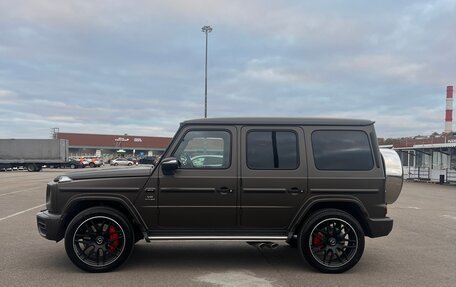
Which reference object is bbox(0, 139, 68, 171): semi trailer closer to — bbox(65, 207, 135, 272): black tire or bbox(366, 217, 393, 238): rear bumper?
bbox(65, 207, 135, 272): black tire

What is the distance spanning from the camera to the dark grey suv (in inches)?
240

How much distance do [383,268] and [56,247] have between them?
5.08 meters

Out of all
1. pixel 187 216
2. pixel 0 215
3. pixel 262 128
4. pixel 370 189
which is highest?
pixel 262 128

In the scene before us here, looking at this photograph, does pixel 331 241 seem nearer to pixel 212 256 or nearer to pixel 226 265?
pixel 226 265

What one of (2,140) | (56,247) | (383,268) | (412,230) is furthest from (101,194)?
(2,140)

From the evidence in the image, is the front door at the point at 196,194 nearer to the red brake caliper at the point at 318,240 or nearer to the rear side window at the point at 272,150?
the rear side window at the point at 272,150

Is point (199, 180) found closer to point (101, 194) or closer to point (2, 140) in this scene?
point (101, 194)

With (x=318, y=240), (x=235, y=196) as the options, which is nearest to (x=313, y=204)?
(x=318, y=240)

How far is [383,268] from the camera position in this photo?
21.2ft

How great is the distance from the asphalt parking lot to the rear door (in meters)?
0.74

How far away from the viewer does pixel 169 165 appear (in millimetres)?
6027

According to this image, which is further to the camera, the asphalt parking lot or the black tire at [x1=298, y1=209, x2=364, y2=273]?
the black tire at [x1=298, y1=209, x2=364, y2=273]

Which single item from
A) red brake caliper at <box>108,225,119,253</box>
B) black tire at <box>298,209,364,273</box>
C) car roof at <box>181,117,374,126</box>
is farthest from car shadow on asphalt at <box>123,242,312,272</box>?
car roof at <box>181,117,374,126</box>

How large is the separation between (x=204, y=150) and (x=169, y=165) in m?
0.55
